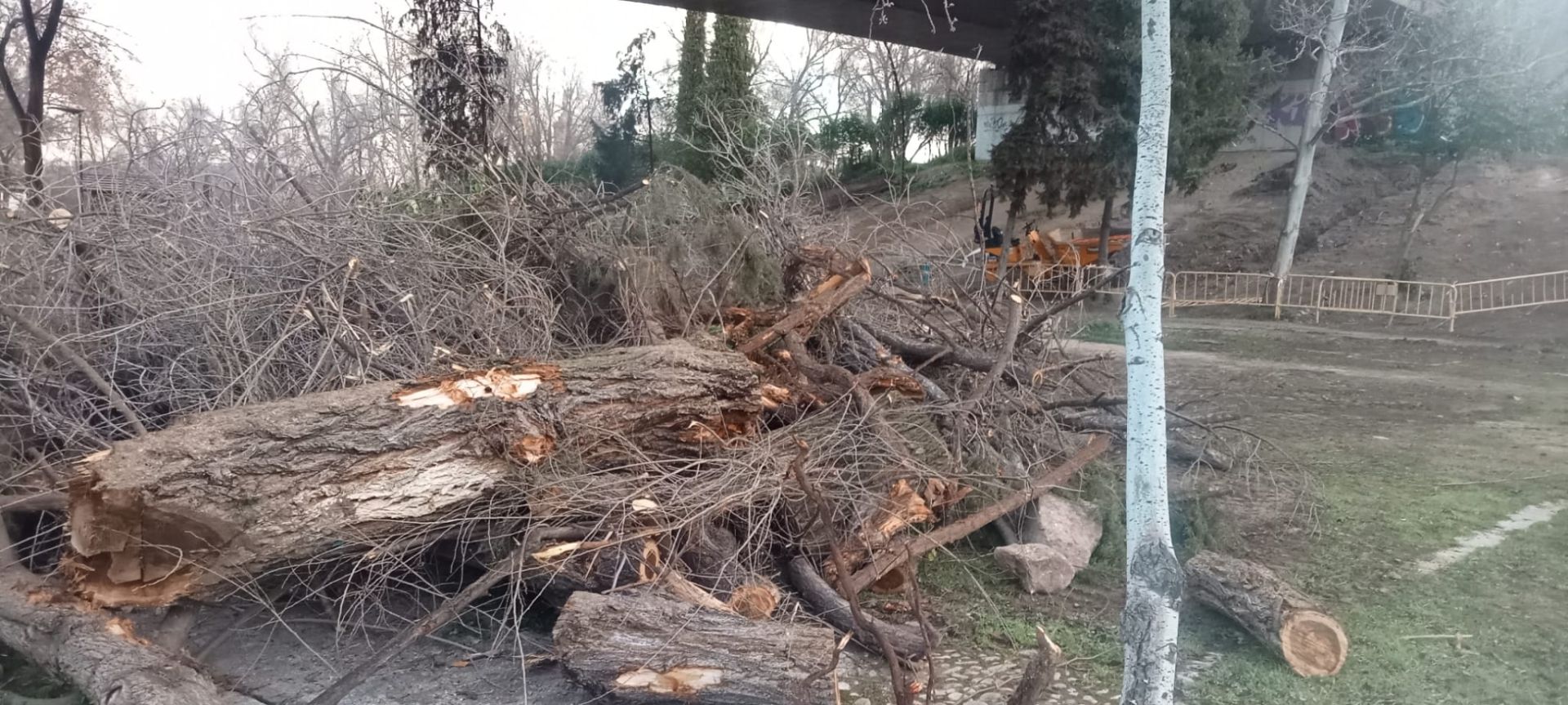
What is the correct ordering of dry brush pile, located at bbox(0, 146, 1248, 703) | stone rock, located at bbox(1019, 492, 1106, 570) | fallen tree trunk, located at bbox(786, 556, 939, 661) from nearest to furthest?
1. dry brush pile, located at bbox(0, 146, 1248, 703)
2. fallen tree trunk, located at bbox(786, 556, 939, 661)
3. stone rock, located at bbox(1019, 492, 1106, 570)

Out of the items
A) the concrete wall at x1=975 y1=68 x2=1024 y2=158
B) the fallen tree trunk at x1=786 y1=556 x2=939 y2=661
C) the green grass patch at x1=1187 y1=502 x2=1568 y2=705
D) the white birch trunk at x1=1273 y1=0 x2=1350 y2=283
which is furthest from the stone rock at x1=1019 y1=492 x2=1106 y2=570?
the white birch trunk at x1=1273 y1=0 x2=1350 y2=283

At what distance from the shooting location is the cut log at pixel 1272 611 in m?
2.89

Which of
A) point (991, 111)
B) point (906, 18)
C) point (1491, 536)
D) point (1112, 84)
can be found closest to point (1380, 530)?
point (1491, 536)

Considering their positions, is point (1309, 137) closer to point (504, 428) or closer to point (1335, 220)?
point (1335, 220)

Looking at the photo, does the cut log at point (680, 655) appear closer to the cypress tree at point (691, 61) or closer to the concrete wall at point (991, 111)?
the concrete wall at point (991, 111)

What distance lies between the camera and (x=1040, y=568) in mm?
3732

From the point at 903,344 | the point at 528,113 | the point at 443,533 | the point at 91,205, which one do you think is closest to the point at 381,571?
the point at 443,533

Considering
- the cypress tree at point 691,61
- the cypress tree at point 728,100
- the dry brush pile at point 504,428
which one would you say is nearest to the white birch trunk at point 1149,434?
the dry brush pile at point 504,428

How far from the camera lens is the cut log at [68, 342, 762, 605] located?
260 cm

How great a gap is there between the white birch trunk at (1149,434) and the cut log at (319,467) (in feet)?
6.20

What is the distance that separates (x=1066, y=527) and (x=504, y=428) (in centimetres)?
259

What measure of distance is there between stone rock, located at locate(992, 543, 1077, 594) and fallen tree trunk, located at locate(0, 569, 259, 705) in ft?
9.85

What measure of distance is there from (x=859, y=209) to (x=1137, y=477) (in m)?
4.24

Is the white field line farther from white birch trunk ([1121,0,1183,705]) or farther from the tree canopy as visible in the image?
white birch trunk ([1121,0,1183,705])
